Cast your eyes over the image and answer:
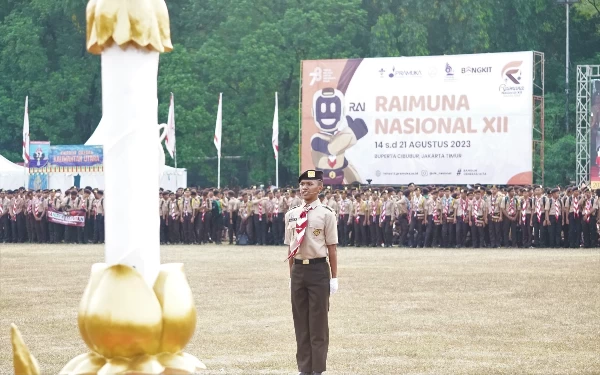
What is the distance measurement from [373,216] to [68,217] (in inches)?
397

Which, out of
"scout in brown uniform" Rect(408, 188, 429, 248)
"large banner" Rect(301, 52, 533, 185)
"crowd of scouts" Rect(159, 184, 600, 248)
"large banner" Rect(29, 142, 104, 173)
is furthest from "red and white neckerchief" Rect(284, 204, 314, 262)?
"large banner" Rect(29, 142, 104, 173)

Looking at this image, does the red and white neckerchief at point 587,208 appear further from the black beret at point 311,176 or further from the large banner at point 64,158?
the black beret at point 311,176

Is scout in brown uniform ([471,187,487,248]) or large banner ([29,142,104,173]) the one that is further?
large banner ([29,142,104,173])

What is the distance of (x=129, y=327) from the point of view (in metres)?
2.85

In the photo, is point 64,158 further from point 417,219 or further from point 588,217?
point 588,217

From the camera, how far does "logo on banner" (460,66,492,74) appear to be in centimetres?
3500

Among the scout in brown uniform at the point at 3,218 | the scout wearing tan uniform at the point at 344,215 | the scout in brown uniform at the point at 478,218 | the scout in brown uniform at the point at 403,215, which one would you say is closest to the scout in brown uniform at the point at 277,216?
the scout wearing tan uniform at the point at 344,215

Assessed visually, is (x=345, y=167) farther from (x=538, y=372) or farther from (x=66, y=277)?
(x=538, y=372)

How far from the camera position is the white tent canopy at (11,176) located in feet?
148

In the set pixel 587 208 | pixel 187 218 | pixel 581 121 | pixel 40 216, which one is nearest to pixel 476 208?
pixel 587 208

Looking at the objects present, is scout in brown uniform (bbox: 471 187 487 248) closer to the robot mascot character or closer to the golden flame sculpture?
the robot mascot character

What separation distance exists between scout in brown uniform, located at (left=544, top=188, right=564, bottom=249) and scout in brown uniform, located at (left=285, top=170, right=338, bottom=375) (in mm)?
22057

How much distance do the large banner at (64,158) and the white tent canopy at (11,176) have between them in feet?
8.66

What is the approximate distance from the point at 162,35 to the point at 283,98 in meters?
52.9
